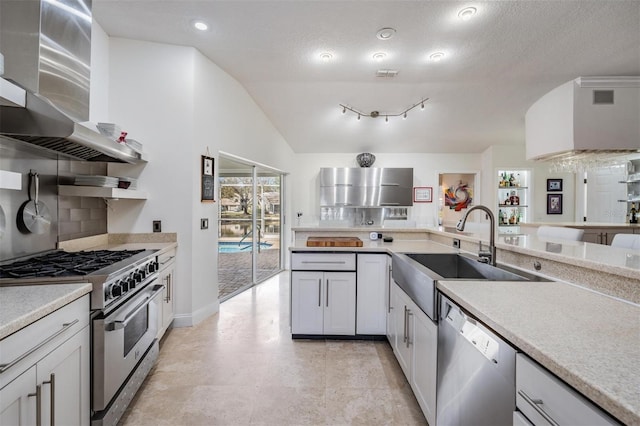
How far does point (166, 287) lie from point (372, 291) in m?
1.89

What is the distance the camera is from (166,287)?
2623 mm

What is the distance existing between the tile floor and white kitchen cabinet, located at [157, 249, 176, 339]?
20 centimetres

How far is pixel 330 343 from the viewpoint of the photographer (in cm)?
257

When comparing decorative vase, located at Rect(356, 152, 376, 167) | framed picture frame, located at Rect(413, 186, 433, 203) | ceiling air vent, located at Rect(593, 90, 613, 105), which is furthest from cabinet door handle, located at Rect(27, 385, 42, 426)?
framed picture frame, located at Rect(413, 186, 433, 203)

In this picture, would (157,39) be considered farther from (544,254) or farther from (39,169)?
(544,254)

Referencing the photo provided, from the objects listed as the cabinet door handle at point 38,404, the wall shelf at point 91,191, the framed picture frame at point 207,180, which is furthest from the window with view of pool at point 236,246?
the cabinet door handle at point 38,404

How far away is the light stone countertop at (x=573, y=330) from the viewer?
1.90 ft

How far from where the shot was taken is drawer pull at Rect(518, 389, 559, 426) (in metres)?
0.68

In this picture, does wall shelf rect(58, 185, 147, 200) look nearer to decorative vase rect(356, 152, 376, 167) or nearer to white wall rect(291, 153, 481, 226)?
white wall rect(291, 153, 481, 226)

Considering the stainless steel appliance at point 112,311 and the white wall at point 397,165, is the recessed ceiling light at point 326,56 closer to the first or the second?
the stainless steel appliance at point 112,311

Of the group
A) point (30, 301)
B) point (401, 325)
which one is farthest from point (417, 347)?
point (30, 301)

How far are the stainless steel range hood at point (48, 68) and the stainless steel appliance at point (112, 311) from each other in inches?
29.3

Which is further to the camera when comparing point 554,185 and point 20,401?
point 554,185

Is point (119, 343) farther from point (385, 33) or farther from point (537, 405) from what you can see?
point (385, 33)
